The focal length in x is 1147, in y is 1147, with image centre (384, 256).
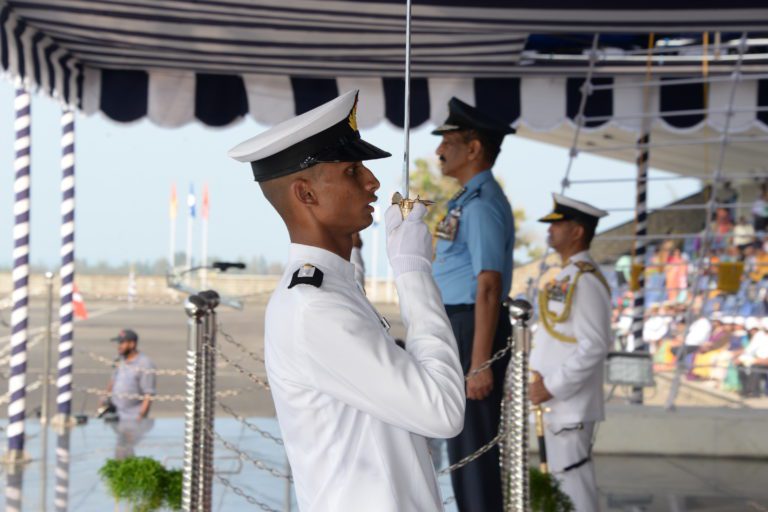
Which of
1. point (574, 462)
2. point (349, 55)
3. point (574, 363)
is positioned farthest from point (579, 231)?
point (349, 55)

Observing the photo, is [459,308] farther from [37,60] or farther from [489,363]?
[37,60]

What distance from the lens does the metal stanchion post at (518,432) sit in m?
4.33

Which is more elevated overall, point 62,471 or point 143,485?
point 143,485

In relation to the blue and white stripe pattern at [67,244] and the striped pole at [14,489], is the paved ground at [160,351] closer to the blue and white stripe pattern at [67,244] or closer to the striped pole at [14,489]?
the blue and white stripe pattern at [67,244]

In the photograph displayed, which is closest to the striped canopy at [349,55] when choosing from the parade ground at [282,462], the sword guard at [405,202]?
the parade ground at [282,462]

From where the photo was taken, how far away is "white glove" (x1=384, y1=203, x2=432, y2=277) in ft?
6.84

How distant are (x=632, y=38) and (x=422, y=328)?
687cm

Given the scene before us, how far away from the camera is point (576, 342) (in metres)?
5.38

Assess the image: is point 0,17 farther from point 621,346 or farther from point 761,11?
point 621,346

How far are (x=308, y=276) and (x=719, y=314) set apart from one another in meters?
12.1

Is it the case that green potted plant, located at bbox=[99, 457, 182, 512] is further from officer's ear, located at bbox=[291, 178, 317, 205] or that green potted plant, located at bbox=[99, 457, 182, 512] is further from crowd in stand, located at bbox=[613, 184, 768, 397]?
crowd in stand, located at bbox=[613, 184, 768, 397]

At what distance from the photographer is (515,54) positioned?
7699 millimetres

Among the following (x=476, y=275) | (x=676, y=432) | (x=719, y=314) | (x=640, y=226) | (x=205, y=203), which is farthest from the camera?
(x=205, y=203)

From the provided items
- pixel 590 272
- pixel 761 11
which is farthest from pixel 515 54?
pixel 590 272
